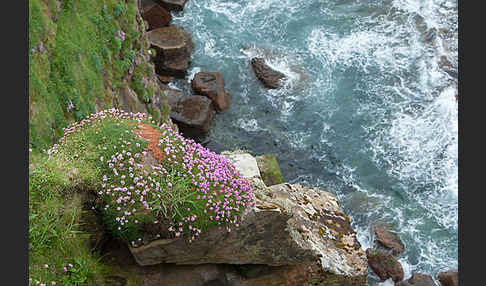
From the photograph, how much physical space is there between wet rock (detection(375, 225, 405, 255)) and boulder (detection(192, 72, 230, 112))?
9.41 meters

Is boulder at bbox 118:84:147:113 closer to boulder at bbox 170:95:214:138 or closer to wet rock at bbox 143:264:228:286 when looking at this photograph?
boulder at bbox 170:95:214:138

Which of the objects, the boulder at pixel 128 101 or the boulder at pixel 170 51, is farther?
the boulder at pixel 170 51

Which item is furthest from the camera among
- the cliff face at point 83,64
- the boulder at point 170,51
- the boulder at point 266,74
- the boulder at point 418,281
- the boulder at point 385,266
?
the boulder at point 266,74

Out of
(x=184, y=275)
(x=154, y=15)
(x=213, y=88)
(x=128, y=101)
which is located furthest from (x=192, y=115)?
(x=184, y=275)

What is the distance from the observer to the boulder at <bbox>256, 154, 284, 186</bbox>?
19109 millimetres

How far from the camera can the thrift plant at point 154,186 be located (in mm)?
8984

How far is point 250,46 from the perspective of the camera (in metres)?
27.1

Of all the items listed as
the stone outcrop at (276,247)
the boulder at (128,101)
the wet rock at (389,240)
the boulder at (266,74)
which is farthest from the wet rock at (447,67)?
the boulder at (128,101)

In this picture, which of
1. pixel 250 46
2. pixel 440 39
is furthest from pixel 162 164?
pixel 440 39

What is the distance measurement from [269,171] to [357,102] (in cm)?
789

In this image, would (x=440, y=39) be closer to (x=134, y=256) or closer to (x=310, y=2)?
(x=310, y=2)

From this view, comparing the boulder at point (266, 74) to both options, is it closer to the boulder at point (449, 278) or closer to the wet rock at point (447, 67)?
the wet rock at point (447, 67)

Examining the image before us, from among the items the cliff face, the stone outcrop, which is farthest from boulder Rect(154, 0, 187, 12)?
the stone outcrop

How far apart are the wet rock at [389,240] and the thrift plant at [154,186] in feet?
35.5
